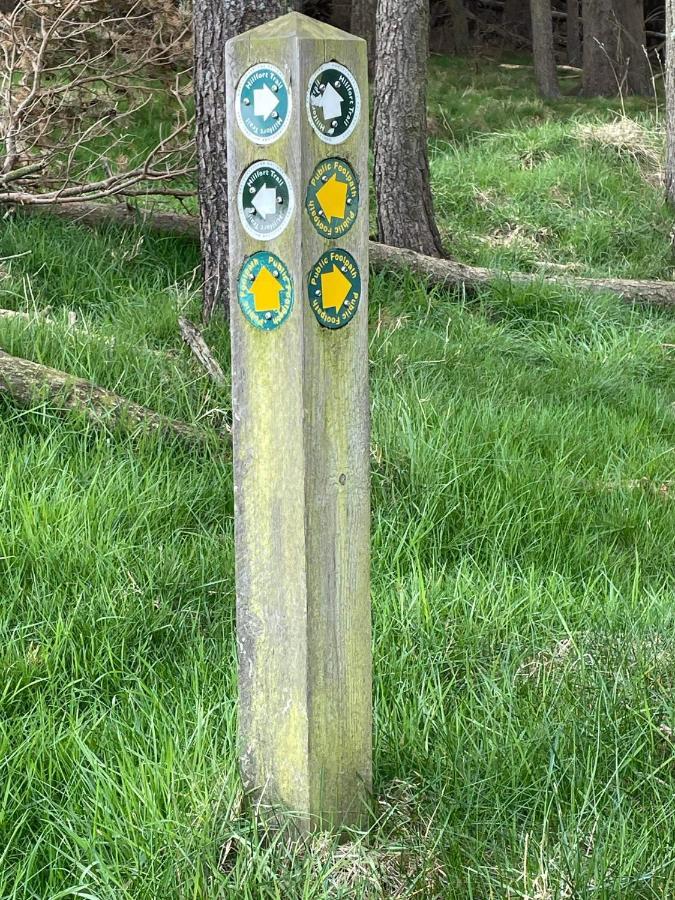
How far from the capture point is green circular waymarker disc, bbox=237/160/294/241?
190 centimetres

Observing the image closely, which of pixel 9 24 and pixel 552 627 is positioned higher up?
pixel 9 24

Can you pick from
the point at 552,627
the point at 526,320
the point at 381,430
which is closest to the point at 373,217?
the point at 526,320

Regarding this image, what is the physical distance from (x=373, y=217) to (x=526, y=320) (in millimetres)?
2384

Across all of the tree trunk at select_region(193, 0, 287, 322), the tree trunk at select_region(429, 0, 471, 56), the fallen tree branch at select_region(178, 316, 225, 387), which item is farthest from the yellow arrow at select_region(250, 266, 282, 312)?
the tree trunk at select_region(429, 0, 471, 56)

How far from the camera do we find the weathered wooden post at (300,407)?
1.89 meters

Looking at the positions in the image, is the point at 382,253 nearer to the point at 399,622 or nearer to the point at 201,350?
the point at 201,350

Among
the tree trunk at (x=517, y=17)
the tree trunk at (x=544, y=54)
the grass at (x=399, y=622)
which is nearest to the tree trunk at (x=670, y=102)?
the grass at (x=399, y=622)

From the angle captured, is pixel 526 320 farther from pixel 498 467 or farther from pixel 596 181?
pixel 596 181

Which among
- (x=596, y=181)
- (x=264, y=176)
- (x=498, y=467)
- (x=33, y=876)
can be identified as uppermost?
(x=596, y=181)

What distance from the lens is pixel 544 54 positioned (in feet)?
51.0

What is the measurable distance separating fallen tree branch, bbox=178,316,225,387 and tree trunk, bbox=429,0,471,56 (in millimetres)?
16145

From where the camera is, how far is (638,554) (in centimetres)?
362

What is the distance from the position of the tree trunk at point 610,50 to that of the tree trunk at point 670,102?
24.1ft

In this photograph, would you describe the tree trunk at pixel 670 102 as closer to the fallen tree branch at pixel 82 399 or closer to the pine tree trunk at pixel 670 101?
the pine tree trunk at pixel 670 101
